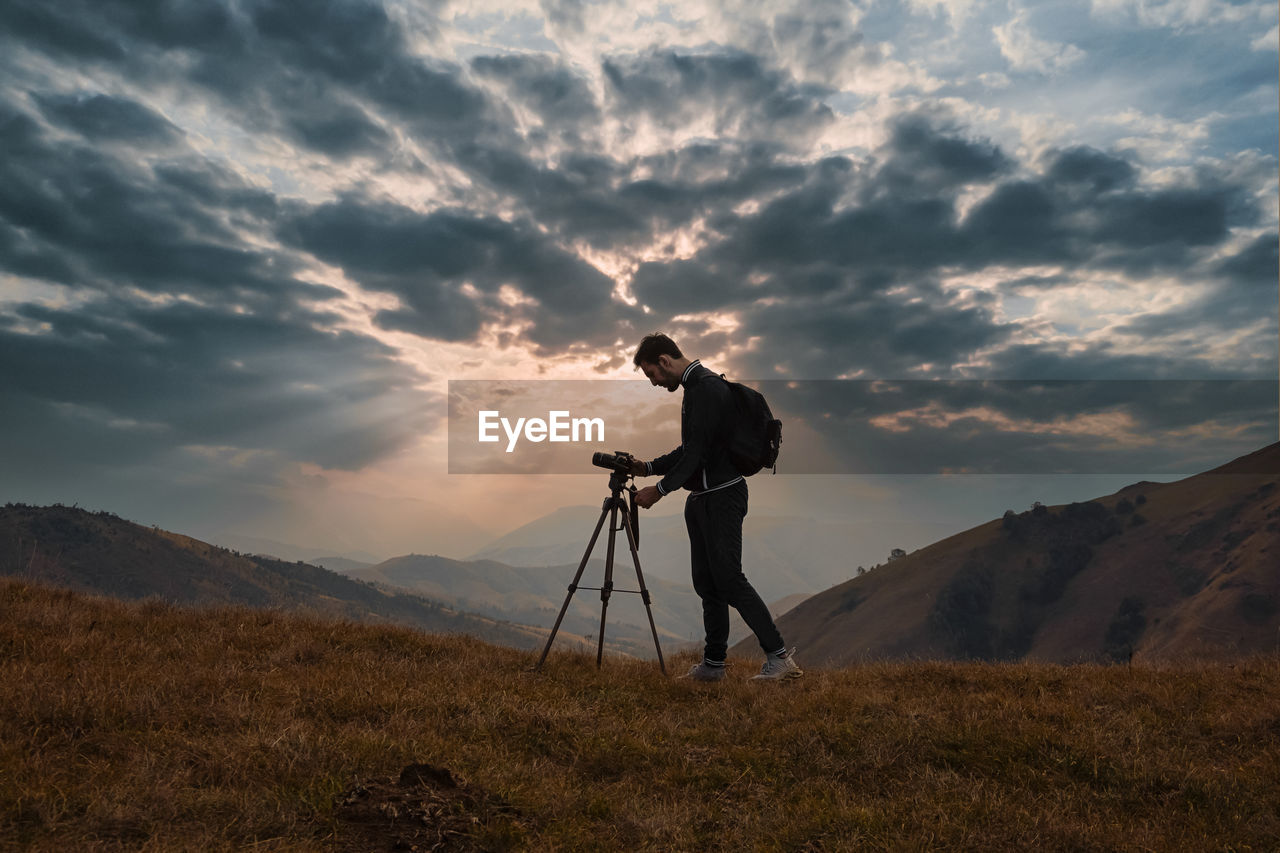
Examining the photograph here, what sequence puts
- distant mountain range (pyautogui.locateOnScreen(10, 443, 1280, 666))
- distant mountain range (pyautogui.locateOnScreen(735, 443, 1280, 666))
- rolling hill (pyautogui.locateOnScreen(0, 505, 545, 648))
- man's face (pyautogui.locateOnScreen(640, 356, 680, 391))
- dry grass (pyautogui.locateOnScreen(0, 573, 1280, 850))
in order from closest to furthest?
dry grass (pyautogui.locateOnScreen(0, 573, 1280, 850)) → man's face (pyautogui.locateOnScreen(640, 356, 680, 391)) → distant mountain range (pyautogui.locateOnScreen(735, 443, 1280, 666)) → distant mountain range (pyautogui.locateOnScreen(10, 443, 1280, 666)) → rolling hill (pyautogui.locateOnScreen(0, 505, 545, 648))

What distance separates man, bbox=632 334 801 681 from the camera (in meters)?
8.52

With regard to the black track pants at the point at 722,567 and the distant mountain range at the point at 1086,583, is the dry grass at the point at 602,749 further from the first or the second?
the distant mountain range at the point at 1086,583

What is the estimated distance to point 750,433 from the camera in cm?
862

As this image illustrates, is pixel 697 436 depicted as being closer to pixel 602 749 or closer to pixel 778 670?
pixel 778 670

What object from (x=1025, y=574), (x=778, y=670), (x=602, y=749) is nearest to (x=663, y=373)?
(x=778, y=670)

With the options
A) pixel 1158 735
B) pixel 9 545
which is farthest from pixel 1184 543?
pixel 9 545

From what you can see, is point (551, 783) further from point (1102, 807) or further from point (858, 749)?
point (1102, 807)

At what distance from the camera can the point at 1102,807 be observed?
17.0 feet

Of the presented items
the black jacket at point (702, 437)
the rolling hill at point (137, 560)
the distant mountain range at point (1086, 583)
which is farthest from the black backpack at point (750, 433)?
the rolling hill at point (137, 560)

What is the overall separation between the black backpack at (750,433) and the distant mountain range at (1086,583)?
361 feet

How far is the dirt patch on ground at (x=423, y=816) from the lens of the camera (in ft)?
13.4

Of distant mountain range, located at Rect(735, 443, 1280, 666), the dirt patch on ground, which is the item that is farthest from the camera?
distant mountain range, located at Rect(735, 443, 1280, 666)

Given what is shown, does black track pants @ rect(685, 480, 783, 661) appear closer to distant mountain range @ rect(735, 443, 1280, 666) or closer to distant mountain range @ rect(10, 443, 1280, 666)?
distant mountain range @ rect(735, 443, 1280, 666)

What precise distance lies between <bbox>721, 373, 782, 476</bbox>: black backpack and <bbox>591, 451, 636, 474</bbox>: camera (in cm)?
123
